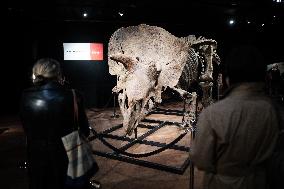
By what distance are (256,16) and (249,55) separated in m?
11.9

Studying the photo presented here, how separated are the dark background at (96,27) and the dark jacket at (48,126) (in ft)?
24.4

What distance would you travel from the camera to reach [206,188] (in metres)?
2.02

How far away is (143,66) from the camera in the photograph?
17.0 ft

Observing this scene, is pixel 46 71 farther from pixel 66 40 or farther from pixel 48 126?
pixel 66 40

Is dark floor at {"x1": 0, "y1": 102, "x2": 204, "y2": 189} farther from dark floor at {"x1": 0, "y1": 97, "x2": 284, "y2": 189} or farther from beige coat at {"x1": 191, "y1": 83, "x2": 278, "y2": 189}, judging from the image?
beige coat at {"x1": 191, "y1": 83, "x2": 278, "y2": 189}

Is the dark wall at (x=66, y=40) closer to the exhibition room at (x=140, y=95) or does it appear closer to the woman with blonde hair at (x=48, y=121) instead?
the exhibition room at (x=140, y=95)

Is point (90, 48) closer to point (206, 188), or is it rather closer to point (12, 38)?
point (12, 38)

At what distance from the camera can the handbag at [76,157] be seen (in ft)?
8.02

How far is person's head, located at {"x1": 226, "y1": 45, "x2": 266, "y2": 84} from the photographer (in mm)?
1798

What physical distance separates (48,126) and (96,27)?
9.06 m

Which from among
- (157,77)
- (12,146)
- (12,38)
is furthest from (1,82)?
(157,77)

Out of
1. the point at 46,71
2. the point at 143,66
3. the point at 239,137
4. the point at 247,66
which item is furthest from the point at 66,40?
the point at 239,137

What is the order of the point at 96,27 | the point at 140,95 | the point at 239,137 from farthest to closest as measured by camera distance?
the point at 96,27, the point at 140,95, the point at 239,137

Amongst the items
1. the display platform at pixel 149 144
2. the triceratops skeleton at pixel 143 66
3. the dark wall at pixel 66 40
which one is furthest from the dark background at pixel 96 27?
the triceratops skeleton at pixel 143 66
